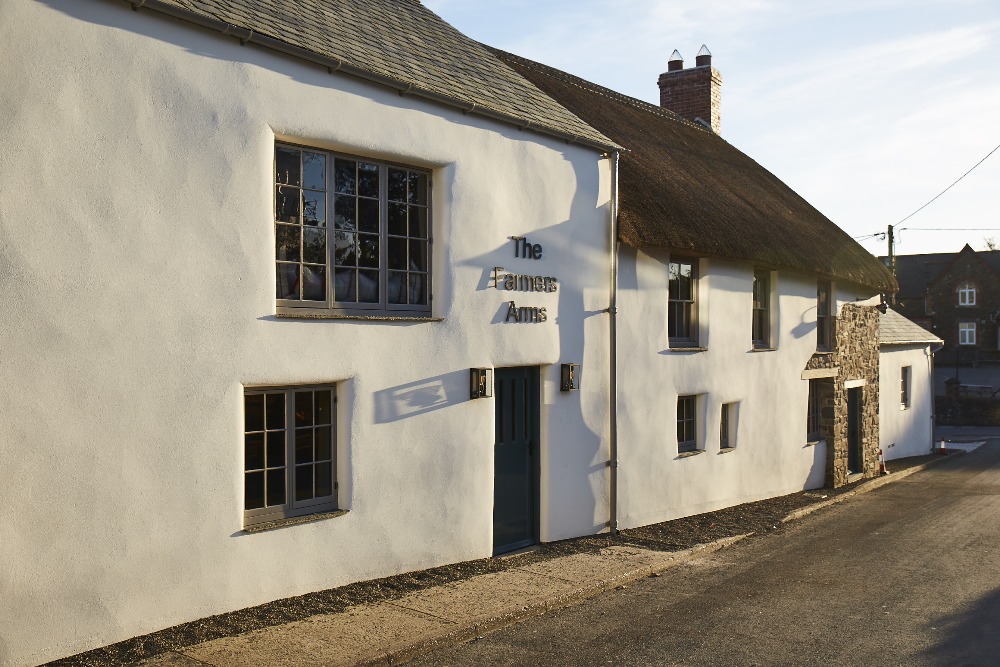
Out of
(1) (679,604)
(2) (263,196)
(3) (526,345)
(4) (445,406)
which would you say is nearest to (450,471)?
(4) (445,406)

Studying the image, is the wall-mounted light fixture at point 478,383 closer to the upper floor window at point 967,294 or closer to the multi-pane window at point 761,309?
the multi-pane window at point 761,309

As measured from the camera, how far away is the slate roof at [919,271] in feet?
191

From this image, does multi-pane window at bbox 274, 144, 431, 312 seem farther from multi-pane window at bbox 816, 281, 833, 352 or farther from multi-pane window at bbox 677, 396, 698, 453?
multi-pane window at bbox 816, 281, 833, 352

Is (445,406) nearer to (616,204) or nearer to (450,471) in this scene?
(450,471)

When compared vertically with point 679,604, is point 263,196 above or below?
above

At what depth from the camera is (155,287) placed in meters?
6.67

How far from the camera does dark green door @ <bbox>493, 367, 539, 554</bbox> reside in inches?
392

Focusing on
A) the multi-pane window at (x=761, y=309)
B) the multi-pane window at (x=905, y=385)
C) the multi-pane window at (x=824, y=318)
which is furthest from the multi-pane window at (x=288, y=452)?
the multi-pane window at (x=905, y=385)

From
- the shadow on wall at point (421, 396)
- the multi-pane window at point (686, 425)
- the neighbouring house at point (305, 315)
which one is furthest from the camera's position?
the multi-pane window at point (686, 425)

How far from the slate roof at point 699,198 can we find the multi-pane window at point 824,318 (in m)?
0.49

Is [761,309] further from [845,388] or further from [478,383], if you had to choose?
[478,383]

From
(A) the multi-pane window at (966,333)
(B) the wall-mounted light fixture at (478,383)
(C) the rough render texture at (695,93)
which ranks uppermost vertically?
(C) the rough render texture at (695,93)

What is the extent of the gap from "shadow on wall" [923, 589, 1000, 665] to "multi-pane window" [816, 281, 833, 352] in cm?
993

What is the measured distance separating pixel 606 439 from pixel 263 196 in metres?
5.69
